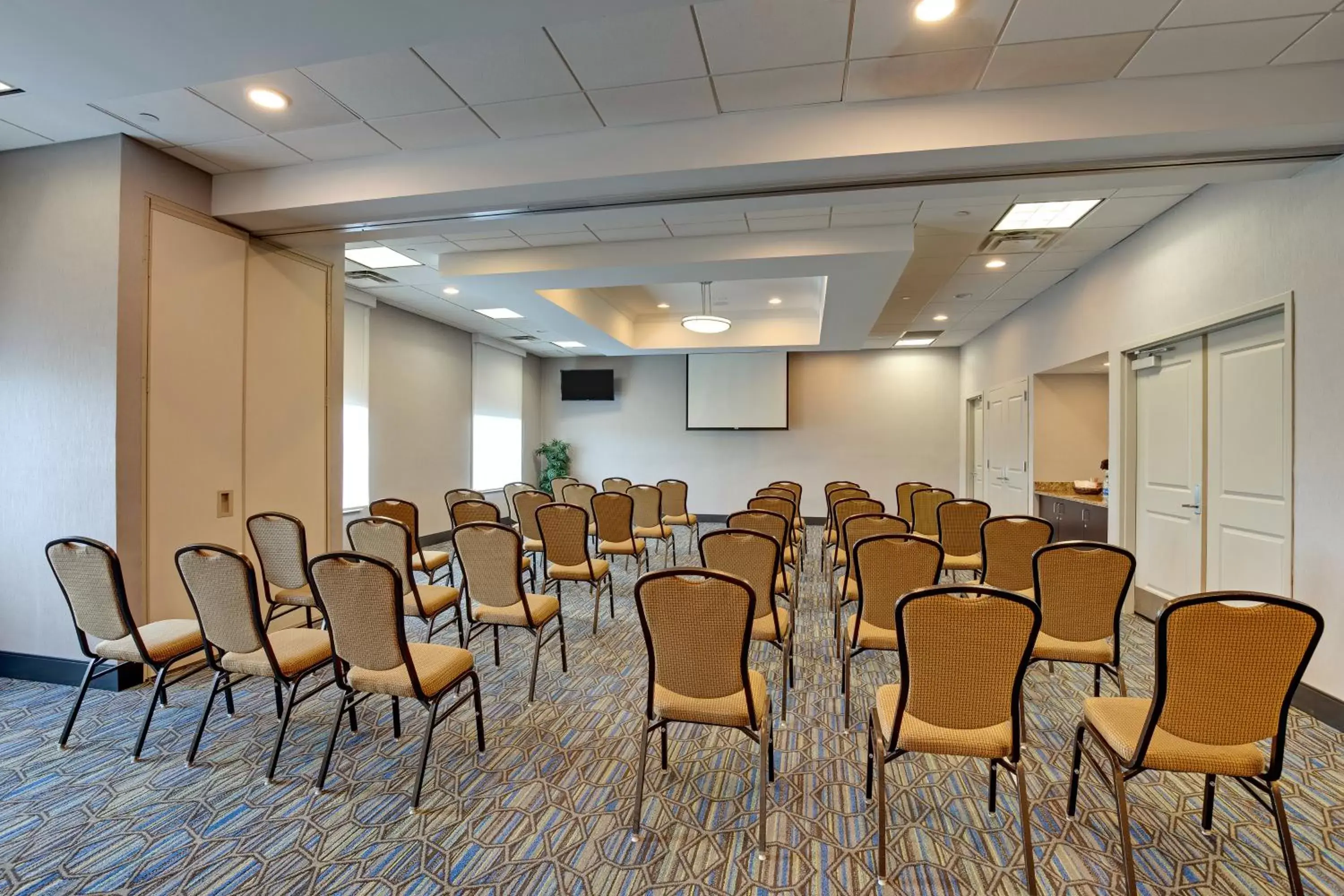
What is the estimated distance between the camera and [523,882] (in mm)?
2014

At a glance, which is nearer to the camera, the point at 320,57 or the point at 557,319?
the point at 320,57

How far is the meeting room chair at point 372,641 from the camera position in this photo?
2.38 metres

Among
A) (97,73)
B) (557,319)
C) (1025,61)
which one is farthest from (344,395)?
(1025,61)

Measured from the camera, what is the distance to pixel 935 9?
2590 mm

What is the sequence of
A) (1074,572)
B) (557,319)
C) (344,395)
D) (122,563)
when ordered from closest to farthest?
(1074,572) < (122,563) < (344,395) < (557,319)

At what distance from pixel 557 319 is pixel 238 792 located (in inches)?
253

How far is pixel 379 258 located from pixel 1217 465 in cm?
747

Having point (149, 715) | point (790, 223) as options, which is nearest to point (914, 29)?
point (790, 223)

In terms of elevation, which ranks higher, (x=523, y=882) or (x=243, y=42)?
(x=243, y=42)

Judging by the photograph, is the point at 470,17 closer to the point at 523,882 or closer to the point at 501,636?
the point at 523,882

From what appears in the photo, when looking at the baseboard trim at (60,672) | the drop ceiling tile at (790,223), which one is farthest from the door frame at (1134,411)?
the baseboard trim at (60,672)

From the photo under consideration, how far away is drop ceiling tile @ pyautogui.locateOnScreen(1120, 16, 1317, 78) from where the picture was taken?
2682 mm

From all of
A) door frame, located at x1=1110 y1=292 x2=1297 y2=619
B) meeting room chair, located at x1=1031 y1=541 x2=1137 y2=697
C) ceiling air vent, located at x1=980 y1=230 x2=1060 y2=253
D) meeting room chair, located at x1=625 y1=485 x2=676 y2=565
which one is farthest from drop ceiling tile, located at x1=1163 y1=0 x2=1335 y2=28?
meeting room chair, located at x1=625 y1=485 x2=676 y2=565

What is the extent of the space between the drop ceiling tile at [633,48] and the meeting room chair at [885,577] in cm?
257
